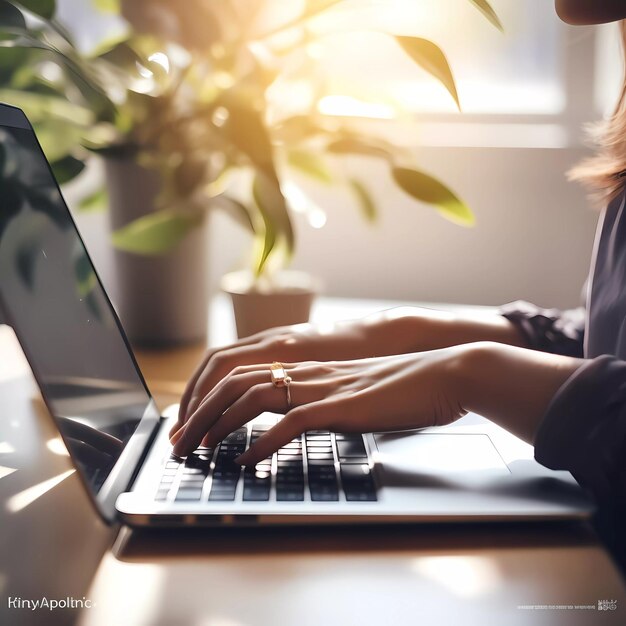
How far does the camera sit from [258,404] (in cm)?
46

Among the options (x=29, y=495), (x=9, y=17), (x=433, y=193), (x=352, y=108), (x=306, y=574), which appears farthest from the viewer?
(x=352, y=108)

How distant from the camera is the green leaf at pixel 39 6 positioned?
686 mm

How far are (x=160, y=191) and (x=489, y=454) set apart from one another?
0.52 metres

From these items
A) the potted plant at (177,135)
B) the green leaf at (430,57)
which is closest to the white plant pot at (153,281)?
the potted plant at (177,135)

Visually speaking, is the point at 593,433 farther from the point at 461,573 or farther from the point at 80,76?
the point at 80,76

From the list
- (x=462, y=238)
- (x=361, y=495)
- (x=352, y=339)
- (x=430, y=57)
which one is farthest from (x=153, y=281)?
(x=462, y=238)

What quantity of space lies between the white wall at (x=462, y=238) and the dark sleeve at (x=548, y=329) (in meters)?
0.68

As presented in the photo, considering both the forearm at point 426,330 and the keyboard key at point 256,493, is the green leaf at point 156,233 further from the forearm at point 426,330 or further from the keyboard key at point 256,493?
the keyboard key at point 256,493

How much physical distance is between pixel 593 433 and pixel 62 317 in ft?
1.10

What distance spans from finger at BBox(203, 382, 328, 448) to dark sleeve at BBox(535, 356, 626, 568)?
6.2 inches

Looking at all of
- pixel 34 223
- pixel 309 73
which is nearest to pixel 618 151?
pixel 309 73

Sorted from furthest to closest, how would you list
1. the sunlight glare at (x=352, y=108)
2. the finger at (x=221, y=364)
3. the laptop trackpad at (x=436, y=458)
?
the sunlight glare at (x=352, y=108)
the finger at (x=221, y=364)
the laptop trackpad at (x=436, y=458)

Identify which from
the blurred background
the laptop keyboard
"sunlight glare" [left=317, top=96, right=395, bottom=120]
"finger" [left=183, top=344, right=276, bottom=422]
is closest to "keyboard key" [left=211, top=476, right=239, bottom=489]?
the laptop keyboard

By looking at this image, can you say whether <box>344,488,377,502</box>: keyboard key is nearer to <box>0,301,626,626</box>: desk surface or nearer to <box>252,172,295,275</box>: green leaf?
<box>0,301,626,626</box>: desk surface
